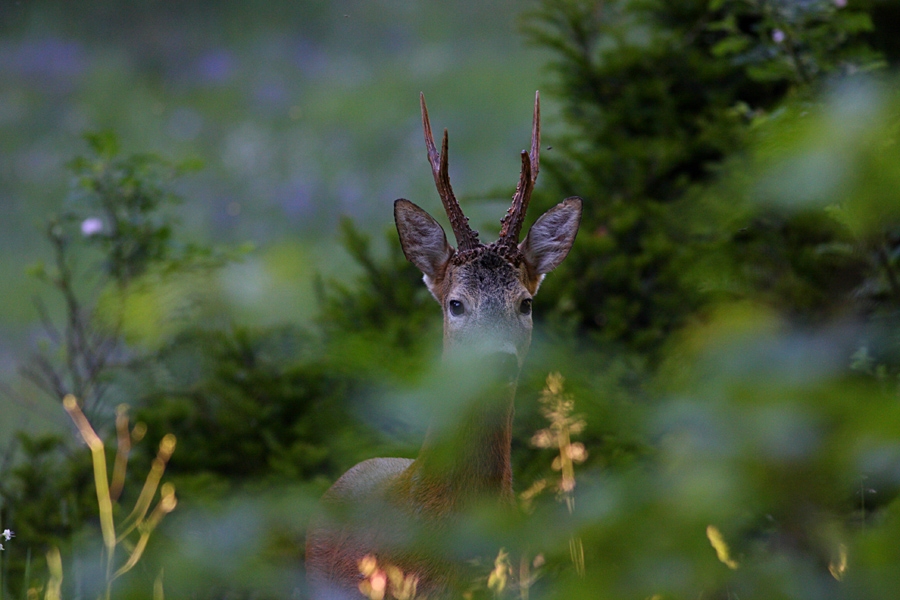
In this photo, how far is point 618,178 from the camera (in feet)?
16.8

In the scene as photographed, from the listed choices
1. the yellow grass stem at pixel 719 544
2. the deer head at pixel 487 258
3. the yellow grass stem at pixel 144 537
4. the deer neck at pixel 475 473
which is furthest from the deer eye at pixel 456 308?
the yellow grass stem at pixel 719 544

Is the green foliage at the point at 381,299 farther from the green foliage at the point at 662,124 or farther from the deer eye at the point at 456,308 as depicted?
the deer eye at the point at 456,308

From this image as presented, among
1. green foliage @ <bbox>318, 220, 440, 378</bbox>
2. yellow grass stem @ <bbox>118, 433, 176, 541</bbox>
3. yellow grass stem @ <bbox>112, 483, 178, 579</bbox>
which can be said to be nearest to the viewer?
yellow grass stem @ <bbox>112, 483, 178, 579</bbox>

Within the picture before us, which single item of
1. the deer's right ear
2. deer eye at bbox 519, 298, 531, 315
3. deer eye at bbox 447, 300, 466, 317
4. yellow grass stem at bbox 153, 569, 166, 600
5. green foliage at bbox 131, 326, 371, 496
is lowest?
green foliage at bbox 131, 326, 371, 496

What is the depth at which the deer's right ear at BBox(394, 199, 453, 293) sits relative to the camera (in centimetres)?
318

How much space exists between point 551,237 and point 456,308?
0.45m

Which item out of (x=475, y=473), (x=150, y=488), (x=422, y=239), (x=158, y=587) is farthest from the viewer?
(x=150, y=488)

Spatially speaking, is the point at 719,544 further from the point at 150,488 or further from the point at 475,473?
the point at 150,488

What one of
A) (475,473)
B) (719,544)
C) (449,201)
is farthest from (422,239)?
(719,544)

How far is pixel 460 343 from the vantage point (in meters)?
2.87

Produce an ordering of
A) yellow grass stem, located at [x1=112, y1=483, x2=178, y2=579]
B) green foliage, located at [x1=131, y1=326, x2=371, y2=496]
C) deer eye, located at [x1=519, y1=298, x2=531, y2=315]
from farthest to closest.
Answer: green foliage, located at [x1=131, y1=326, x2=371, y2=496]
deer eye, located at [x1=519, y1=298, x2=531, y2=315]
yellow grass stem, located at [x1=112, y1=483, x2=178, y2=579]

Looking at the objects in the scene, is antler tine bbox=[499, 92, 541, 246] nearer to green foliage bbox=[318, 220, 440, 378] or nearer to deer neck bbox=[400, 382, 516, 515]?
deer neck bbox=[400, 382, 516, 515]

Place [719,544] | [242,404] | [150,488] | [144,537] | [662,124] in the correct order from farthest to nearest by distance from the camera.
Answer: [662,124] < [242,404] < [150,488] < [144,537] < [719,544]

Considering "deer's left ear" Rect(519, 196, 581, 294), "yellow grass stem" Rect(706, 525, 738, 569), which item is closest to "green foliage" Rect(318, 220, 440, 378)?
"deer's left ear" Rect(519, 196, 581, 294)
